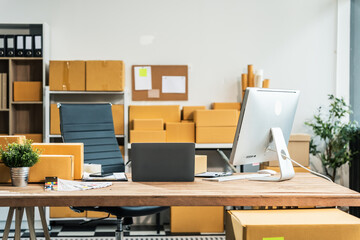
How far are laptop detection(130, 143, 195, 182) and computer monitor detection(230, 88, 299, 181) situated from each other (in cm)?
23

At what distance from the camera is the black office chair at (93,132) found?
3088mm

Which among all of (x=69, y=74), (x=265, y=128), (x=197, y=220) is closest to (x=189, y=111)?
(x=197, y=220)

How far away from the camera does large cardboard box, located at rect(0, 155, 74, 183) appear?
80.3 inches

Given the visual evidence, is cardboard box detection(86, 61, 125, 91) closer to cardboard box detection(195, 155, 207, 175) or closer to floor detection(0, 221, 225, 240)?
floor detection(0, 221, 225, 240)

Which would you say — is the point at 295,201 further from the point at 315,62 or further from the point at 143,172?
the point at 315,62

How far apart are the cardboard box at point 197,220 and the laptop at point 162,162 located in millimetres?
1821

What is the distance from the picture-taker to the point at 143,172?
2.11m

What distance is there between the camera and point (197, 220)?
3.87 metres

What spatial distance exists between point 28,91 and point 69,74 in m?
0.46

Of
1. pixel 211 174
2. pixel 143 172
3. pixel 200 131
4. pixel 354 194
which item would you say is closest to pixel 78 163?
pixel 143 172

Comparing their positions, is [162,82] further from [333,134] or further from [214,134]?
[333,134]

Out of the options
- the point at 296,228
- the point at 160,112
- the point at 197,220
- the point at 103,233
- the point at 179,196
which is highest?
the point at 160,112

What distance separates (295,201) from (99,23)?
3125mm

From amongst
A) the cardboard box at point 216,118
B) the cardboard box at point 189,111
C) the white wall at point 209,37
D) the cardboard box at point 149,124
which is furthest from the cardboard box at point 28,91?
the cardboard box at point 216,118
